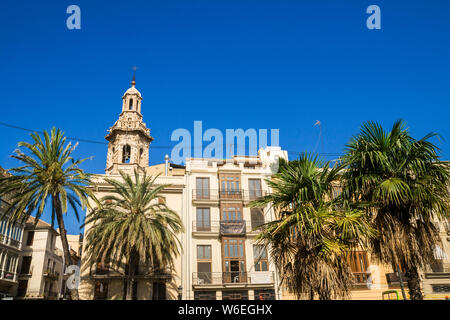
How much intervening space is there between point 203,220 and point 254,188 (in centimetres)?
672

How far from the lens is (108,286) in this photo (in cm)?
3328

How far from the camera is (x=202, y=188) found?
3969 centimetres

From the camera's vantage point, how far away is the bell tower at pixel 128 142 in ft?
186

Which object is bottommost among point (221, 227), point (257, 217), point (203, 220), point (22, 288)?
point (22, 288)

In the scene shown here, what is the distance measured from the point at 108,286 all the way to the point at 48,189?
12019 millimetres

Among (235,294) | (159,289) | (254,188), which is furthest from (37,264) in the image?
(254,188)

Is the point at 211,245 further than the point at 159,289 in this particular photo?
Yes

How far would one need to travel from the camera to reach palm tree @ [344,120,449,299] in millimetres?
13258

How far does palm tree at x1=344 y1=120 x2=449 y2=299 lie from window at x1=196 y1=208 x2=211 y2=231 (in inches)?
957

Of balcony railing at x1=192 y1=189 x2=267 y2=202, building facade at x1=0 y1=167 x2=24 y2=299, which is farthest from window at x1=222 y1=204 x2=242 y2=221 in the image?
building facade at x1=0 y1=167 x2=24 y2=299

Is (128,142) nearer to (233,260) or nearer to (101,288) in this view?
→ (101,288)

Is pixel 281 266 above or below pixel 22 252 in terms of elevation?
below
